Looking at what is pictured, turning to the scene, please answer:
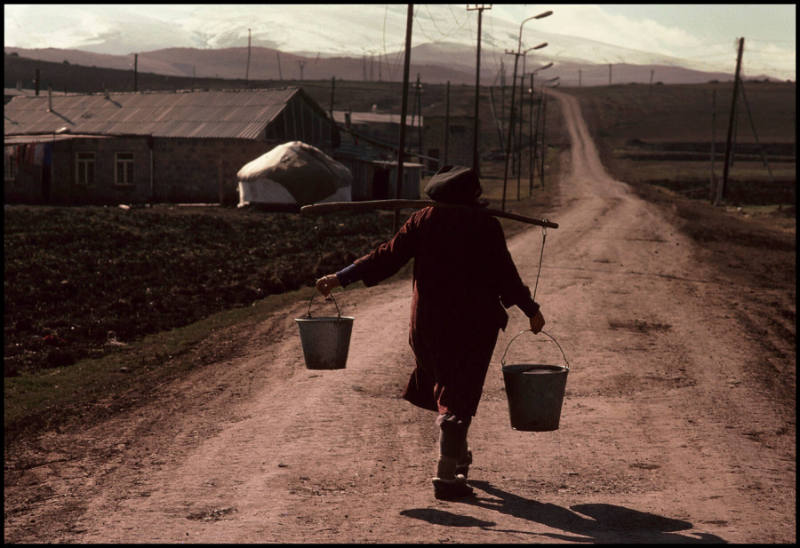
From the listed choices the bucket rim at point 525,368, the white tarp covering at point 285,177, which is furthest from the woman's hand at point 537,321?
the white tarp covering at point 285,177

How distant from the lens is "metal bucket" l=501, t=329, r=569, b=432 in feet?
22.1

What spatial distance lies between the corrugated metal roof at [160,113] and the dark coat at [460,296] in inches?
Result: 1506

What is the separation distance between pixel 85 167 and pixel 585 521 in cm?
4311

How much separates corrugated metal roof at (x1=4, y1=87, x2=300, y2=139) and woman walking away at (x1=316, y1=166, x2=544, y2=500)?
38.2 metres

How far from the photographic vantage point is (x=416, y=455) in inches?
315

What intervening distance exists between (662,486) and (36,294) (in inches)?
598

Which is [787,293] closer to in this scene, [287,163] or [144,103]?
[287,163]

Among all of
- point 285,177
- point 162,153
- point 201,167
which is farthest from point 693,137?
point 285,177

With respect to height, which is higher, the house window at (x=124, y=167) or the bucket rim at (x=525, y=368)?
the bucket rim at (x=525, y=368)

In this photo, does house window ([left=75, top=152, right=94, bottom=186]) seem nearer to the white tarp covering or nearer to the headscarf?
the white tarp covering

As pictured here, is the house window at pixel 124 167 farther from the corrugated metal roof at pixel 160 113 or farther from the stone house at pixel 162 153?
the corrugated metal roof at pixel 160 113

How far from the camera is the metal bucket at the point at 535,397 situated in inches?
265

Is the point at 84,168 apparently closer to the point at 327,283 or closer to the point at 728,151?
the point at 728,151

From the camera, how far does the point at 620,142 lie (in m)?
106
